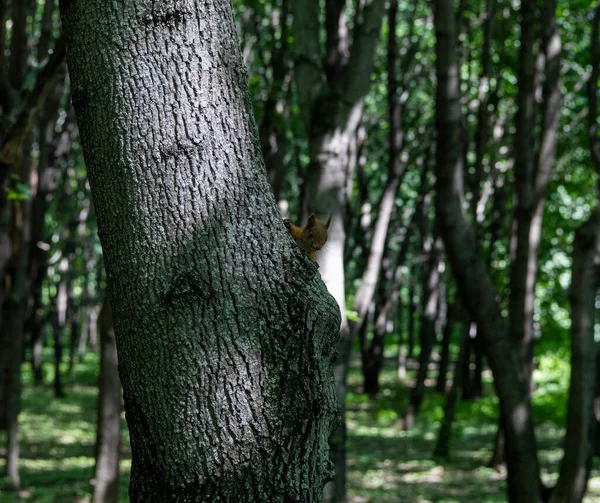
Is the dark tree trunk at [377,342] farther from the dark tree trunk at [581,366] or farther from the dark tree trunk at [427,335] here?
the dark tree trunk at [581,366]

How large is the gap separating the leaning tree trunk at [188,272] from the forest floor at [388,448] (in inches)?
343

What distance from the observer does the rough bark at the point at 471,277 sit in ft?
20.8

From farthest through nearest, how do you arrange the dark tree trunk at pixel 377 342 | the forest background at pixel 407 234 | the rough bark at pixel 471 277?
the dark tree trunk at pixel 377 342, the rough bark at pixel 471 277, the forest background at pixel 407 234

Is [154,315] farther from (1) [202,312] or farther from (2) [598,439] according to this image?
(2) [598,439]

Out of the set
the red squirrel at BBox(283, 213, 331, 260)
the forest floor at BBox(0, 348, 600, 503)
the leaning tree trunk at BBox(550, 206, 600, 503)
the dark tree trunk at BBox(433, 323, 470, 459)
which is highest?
the red squirrel at BBox(283, 213, 331, 260)

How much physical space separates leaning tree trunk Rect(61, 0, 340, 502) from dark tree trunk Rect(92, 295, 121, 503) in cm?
593

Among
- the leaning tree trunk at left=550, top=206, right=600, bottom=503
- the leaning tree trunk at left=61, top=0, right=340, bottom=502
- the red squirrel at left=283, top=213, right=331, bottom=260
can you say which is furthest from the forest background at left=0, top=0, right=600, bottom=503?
the red squirrel at left=283, top=213, right=331, bottom=260

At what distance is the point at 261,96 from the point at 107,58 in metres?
12.3

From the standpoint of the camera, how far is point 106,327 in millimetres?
7441

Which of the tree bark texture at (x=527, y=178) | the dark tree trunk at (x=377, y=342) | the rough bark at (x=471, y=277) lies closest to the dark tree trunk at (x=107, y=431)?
the rough bark at (x=471, y=277)

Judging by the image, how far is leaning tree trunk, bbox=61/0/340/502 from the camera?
187 cm

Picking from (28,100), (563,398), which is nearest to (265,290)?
(28,100)

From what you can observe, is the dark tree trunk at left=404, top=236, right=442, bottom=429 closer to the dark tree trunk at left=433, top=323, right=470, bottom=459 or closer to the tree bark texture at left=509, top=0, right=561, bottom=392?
the dark tree trunk at left=433, top=323, right=470, bottom=459

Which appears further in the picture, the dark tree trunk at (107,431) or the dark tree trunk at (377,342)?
the dark tree trunk at (377,342)
